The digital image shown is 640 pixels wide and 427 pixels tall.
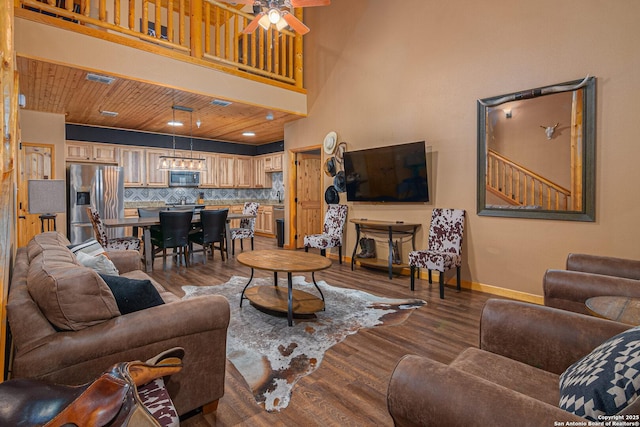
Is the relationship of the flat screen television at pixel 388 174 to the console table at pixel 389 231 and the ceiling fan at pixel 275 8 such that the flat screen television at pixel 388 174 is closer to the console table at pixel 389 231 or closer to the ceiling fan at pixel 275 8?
the console table at pixel 389 231

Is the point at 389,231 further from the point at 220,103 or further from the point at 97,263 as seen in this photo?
the point at 97,263

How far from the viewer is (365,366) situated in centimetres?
229

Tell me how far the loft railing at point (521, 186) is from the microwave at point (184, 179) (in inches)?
276

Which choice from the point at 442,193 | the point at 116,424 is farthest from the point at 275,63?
the point at 116,424

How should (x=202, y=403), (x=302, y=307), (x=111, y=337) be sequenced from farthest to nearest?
(x=302, y=307) → (x=202, y=403) → (x=111, y=337)

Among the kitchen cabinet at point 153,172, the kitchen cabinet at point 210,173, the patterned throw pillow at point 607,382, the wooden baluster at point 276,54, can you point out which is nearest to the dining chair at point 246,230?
the kitchen cabinet at point 210,173

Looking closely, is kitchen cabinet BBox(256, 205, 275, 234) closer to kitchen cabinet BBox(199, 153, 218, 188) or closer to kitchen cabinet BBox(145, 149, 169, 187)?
kitchen cabinet BBox(199, 153, 218, 188)

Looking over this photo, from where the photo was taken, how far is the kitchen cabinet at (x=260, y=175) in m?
9.54

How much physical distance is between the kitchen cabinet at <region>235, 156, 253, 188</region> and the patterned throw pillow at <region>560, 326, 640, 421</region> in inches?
363

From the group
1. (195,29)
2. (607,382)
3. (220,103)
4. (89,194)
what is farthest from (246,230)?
(607,382)

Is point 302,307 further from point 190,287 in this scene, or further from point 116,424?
point 116,424

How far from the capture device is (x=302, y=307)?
321 centimetres

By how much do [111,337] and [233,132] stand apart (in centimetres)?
723

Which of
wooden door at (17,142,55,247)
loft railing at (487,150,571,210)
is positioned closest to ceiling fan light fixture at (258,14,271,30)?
loft railing at (487,150,571,210)
